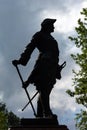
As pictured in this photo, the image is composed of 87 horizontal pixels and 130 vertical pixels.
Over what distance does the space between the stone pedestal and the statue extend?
1.55ft

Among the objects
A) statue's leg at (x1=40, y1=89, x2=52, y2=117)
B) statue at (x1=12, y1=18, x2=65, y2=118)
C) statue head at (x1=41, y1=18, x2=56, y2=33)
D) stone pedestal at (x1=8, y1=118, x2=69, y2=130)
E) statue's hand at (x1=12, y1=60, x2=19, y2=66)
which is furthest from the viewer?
statue head at (x1=41, y1=18, x2=56, y2=33)

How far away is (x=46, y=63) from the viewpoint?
14117mm

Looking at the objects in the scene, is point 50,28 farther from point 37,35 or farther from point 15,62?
point 15,62

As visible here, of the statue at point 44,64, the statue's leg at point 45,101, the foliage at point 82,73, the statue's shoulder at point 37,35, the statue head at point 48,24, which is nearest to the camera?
the statue's leg at point 45,101

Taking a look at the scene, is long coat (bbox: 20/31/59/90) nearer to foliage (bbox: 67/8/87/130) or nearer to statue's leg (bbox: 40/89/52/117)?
statue's leg (bbox: 40/89/52/117)

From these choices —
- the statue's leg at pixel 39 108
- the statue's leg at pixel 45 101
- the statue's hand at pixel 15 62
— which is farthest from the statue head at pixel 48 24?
the statue's leg at pixel 39 108

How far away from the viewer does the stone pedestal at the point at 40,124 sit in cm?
1302

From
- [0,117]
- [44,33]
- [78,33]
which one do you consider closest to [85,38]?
[78,33]

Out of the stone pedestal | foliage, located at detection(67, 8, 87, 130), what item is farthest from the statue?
foliage, located at detection(67, 8, 87, 130)

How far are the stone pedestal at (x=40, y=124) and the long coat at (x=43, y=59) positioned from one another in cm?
106

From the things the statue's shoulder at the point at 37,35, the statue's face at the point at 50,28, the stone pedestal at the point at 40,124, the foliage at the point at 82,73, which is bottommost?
the stone pedestal at the point at 40,124

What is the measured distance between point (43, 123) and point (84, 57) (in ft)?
62.8

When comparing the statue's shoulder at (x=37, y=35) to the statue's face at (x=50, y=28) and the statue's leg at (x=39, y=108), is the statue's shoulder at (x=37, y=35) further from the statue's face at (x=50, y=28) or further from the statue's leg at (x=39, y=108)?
the statue's leg at (x=39, y=108)

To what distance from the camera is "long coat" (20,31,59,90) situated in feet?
46.2
